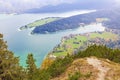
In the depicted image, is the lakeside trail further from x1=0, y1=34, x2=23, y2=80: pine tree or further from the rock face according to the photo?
x1=0, y1=34, x2=23, y2=80: pine tree

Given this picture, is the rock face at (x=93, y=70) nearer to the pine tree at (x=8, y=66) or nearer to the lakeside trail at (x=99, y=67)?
the lakeside trail at (x=99, y=67)

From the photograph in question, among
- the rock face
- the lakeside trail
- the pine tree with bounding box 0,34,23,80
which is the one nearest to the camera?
the rock face

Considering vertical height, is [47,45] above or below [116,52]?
below

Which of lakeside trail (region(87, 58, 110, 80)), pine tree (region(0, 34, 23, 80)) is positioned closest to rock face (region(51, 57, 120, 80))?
lakeside trail (region(87, 58, 110, 80))

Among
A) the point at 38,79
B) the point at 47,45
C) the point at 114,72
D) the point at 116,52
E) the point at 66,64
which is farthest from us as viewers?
the point at 47,45

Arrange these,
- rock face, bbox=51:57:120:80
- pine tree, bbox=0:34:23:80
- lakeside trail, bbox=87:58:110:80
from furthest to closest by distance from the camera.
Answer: pine tree, bbox=0:34:23:80 < lakeside trail, bbox=87:58:110:80 < rock face, bbox=51:57:120:80

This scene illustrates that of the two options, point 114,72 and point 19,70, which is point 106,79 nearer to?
point 114,72

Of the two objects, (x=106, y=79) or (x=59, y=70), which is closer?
(x=106, y=79)

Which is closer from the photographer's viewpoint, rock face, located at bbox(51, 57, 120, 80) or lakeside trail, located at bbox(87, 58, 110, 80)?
rock face, located at bbox(51, 57, 120, 80)

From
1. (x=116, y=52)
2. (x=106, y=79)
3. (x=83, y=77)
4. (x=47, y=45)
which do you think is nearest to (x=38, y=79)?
(x=83, y=77)
